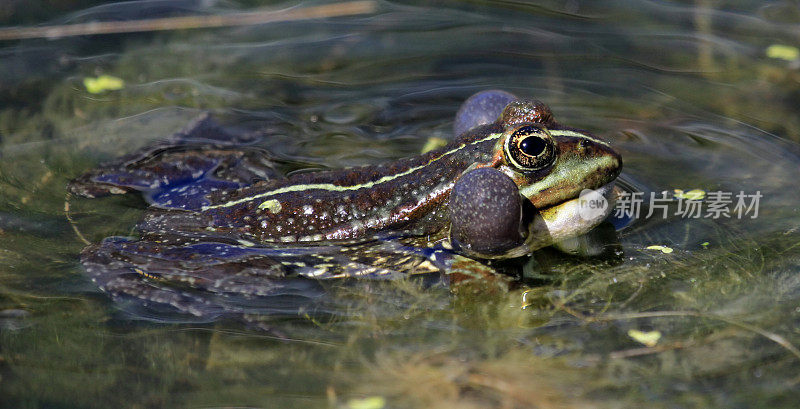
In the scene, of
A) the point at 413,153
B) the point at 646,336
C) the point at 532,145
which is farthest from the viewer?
the point at 413,153

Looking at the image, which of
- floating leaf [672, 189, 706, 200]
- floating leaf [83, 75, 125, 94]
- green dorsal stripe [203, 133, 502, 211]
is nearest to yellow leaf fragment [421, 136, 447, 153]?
green dorsal stripe [203, 133, 502, 211]

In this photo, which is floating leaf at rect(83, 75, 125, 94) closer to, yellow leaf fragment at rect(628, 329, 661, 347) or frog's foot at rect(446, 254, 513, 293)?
frog's foot at rect(446, 254, 513, 293)

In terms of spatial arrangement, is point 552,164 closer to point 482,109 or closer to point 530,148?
point 530,148

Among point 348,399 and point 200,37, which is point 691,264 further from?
point 200,37

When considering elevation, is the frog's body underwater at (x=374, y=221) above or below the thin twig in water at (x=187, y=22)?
below

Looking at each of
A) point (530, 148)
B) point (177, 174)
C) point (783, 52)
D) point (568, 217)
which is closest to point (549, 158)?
point (530, 148)

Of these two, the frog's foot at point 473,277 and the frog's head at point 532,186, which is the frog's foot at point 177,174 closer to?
the frog's foot at point 473,277

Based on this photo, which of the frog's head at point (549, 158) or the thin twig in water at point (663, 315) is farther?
the frog's head at point (549, 158)

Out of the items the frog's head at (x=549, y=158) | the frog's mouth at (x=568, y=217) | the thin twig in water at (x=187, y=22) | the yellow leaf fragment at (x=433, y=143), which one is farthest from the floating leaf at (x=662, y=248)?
the thin twig in water at (x=187, y=22)
